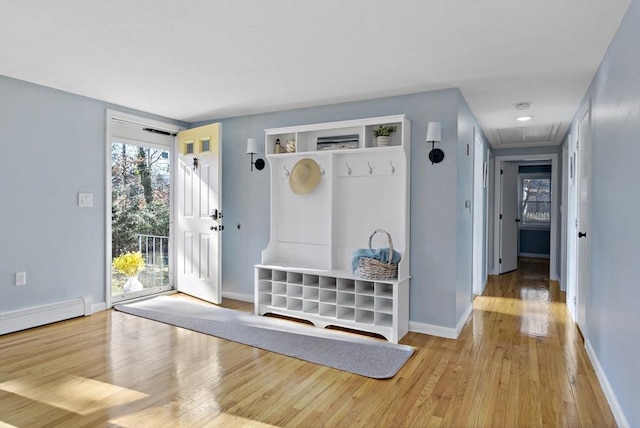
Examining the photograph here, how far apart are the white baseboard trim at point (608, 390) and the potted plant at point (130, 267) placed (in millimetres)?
4609

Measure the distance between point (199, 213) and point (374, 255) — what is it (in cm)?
238

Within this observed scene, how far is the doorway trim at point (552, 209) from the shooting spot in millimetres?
6461

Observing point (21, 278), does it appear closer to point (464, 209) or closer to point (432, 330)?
point (432, 330)

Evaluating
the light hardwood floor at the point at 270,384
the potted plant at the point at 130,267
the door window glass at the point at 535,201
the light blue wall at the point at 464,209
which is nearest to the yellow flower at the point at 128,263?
the potted plant at the point at 130,267

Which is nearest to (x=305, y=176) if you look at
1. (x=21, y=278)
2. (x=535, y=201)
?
(x=21, y=278)

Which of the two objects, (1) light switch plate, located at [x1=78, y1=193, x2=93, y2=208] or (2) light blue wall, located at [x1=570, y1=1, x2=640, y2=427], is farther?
(1) light switch plate, located at [x1=78, y1=193, x2=93, y2=208]

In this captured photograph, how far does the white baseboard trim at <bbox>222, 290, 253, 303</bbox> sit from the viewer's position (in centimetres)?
486

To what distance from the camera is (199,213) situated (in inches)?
193

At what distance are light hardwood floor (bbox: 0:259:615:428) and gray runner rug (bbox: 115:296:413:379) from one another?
118 mm

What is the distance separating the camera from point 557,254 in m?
6.51

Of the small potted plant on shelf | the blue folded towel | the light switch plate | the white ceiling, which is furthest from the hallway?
the light switch plate

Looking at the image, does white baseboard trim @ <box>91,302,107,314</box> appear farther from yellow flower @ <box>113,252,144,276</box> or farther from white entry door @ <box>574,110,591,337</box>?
white entry door @ <box>574,110,591,337</box>

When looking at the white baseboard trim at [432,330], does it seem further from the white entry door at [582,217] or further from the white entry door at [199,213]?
the white entry door at [199,213]

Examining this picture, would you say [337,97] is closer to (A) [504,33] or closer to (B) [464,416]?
(A) [504,33]
